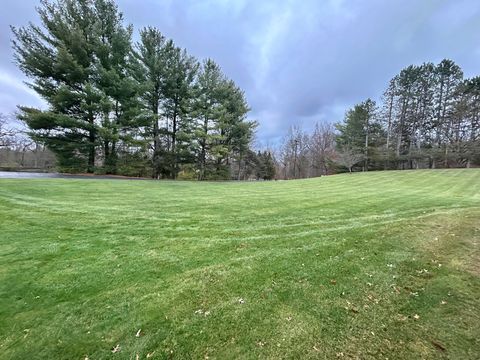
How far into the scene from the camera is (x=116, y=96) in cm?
1905

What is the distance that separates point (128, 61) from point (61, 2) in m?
5.36

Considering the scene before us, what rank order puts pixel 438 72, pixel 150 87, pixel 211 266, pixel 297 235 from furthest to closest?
pixel 438 72 → pixel 150 87 → pixel 297 235 → pixel 211 266

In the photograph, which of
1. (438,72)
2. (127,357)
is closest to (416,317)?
(127,357)

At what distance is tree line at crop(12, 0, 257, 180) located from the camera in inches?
663

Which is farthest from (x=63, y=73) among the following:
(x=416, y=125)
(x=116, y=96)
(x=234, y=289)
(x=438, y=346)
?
(x=416, y=125)

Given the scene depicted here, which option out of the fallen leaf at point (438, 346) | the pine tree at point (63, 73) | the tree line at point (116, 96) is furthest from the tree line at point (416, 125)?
the fallen leaf at point (438, 346)

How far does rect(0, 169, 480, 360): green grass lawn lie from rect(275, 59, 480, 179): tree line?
88.2 ft

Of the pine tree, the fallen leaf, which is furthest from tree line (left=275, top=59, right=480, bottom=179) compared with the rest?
the fallen leaf

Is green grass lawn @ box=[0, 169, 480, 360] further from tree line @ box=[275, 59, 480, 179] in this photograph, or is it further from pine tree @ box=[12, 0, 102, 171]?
tree line @ box=[275, 59, 480, 179]

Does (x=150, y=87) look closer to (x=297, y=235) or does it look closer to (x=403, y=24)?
(x=403, y=24)

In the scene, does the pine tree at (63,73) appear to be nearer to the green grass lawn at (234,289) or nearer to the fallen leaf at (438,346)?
the green grass lawn at (234,289)

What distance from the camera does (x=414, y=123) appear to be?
105 feet

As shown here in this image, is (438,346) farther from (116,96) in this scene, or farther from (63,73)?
(63,73)

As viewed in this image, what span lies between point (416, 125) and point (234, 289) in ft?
127
